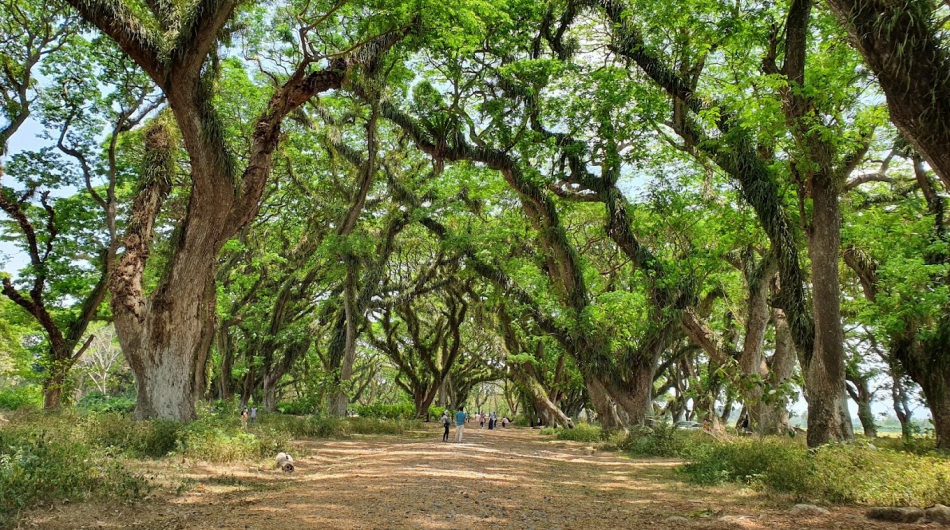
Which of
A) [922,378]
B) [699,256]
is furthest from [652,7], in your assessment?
[922,378]

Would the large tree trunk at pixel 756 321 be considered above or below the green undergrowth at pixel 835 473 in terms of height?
above

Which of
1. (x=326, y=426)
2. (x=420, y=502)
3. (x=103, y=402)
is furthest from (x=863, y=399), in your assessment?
(x=103, y=402)

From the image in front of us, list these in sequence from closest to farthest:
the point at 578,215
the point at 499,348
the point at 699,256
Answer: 1. the point at 699,256
2. the point at 578,215
3. the point at 499,348

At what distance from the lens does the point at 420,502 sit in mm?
6797

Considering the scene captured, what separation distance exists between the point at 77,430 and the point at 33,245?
1138 cm

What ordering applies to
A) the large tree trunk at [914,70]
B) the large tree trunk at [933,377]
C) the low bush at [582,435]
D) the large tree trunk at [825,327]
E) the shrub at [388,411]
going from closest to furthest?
the large tree trunk at [914,70], the large tree trunk at [825,327], the large tree trunk at [933,377], the low bush at [582,435], the shrub at [388,411]

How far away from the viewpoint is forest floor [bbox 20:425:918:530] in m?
5.43

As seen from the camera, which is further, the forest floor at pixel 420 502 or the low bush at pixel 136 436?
the low bush at pixel 136 436

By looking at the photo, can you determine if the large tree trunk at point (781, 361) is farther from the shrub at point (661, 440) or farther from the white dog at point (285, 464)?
the white dog at point (285, 464)

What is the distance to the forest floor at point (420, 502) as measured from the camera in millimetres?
5426

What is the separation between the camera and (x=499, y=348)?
27688 mm

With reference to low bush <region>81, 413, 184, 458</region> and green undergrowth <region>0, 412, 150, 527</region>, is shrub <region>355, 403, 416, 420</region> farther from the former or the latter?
green undergrowth <region>0, 412, 150, 527</region>

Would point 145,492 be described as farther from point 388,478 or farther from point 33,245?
point 33,245

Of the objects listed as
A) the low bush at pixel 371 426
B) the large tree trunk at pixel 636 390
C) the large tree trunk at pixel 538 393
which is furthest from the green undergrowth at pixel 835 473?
the large tree trunk at pixel 538 393
